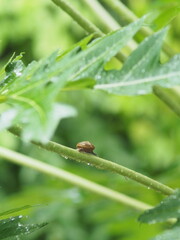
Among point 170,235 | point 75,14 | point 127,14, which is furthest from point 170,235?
point 127,14

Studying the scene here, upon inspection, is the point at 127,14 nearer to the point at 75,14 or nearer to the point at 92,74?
the point at 75,14

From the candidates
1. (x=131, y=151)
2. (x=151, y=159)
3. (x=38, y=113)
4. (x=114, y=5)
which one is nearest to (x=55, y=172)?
(x=114, y=5)

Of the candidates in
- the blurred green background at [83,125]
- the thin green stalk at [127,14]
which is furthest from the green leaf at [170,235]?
the blurred green background at [83,125]

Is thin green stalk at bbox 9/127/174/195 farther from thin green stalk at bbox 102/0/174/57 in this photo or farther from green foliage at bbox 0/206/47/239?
thin green stalk at bbox 102/0/174/57

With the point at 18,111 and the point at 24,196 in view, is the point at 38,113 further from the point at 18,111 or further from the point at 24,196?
the point at 24,196

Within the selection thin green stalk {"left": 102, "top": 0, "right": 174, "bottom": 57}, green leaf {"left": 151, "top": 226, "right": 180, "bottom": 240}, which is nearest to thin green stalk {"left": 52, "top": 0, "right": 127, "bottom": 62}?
thin green stalk {"left": 102, "top": 0, "right": 174, "bottom": 57}

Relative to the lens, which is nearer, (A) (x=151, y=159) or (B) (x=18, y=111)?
(B) (x=18, y=111)
